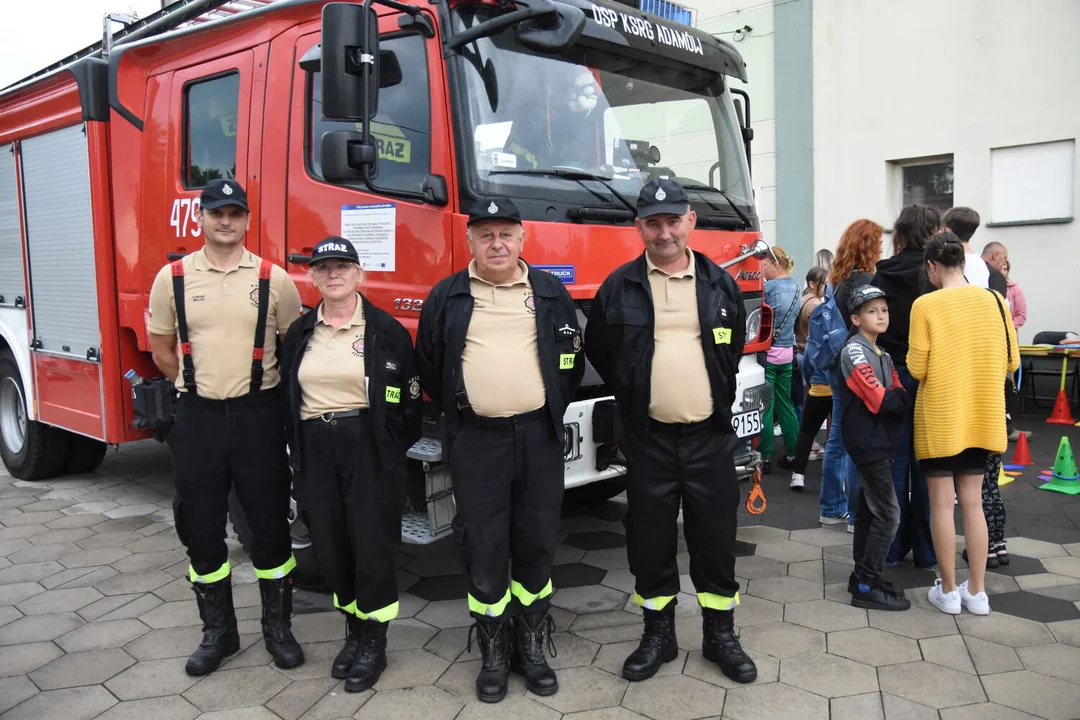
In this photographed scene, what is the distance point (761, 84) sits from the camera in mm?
10844

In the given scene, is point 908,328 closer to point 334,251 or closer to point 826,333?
point 826,333

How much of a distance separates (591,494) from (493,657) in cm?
238

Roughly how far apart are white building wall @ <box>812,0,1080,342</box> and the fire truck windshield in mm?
5832

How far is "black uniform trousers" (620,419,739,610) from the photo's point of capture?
3297mm

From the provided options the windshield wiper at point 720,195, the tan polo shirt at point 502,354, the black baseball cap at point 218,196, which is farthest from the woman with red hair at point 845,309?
the black baseball cap at point 218,196

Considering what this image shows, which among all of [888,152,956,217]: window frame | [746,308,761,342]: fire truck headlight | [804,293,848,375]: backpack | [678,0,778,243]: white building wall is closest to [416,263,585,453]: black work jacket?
[746,308,761,342]: fire truck headlight

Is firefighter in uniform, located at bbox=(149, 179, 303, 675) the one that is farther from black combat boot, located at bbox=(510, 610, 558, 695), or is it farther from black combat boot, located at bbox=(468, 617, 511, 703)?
black combat boot, located at bbox=(510, 610, 558, 695)

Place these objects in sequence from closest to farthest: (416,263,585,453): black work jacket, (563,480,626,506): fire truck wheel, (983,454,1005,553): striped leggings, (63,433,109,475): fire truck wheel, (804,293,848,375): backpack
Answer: (416,263,585,453): black work jacket
(983,454,1005,553): striped leggings
(804,293,848,375): backpack
(563,480,626,506): fire truck wheel
(63,433,109,475): fire truck wheel

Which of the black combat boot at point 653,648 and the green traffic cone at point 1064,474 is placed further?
the green traffic cone at point 1064,474

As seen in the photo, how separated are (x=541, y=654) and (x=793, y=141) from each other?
871 cm

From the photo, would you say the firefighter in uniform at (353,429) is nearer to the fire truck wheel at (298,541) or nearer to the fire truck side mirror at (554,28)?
the fire truck wheel at (298,541)

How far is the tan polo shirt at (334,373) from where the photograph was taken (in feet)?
10.6

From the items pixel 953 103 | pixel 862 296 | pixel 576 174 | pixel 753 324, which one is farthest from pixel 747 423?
pixel 953 103

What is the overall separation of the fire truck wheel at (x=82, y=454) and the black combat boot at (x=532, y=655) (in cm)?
457
